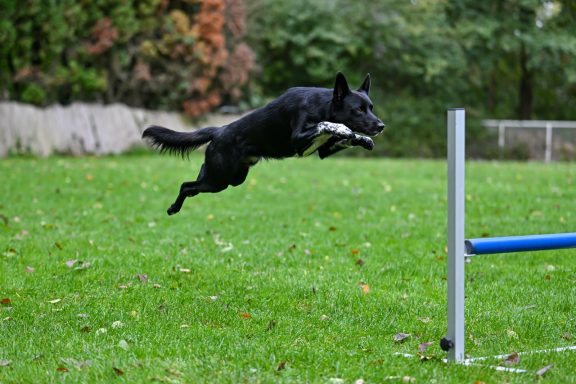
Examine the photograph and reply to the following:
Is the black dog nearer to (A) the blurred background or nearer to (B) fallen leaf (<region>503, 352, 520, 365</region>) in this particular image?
(B) fallen leaf (<region>503, 352, 520, 365</region>)

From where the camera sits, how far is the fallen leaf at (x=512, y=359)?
158 inches

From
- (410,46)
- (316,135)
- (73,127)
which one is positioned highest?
(410,46)

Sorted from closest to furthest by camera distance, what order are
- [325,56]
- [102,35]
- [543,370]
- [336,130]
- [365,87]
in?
[543,370] < [336,130] < [365,87] < [102,35] < [325,56]

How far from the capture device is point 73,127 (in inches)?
701

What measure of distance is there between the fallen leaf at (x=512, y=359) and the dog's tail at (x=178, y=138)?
2212 millimetres

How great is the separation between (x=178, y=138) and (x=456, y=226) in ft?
6.52

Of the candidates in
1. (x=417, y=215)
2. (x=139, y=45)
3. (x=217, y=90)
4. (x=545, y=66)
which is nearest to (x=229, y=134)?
(x=417, y=215)

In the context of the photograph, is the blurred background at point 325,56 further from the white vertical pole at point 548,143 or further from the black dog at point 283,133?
the black dog at point 283,133

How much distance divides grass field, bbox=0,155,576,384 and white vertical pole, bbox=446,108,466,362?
0.17 m

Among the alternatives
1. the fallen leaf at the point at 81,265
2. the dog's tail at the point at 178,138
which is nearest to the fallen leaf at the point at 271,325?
the dog's tail at the point at 178,138

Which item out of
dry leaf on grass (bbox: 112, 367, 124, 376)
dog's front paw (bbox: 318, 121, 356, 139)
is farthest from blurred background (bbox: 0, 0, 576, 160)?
dry leaf on grass (bbox: 112, 367, 124, 376)

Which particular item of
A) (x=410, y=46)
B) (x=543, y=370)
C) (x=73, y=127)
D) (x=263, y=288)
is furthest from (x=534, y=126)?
(x=543, y=370)

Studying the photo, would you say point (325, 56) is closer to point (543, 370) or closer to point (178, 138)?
point (178, 138)

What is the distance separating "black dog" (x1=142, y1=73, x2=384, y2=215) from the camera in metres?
4.38
